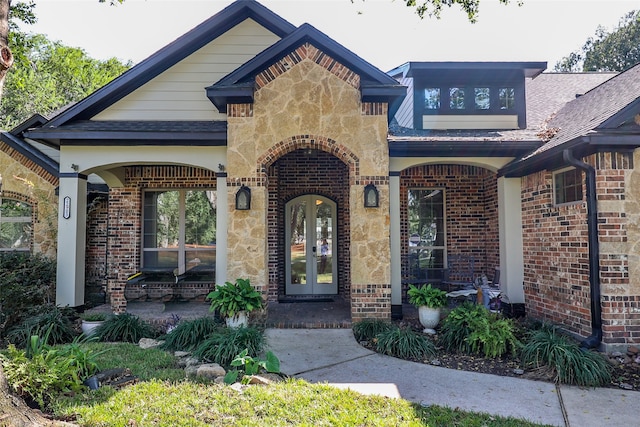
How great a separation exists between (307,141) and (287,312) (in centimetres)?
326

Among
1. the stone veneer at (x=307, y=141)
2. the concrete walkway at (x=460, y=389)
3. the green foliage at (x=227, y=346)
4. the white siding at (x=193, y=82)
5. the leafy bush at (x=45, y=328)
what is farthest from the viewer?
the white siding at (x=193, y=82)

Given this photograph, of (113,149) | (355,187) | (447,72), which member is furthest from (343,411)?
(447,72)

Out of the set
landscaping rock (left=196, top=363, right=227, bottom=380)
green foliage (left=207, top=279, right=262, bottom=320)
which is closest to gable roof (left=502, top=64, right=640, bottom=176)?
green foliage (left=207, top=279, right=262, bottom=320)

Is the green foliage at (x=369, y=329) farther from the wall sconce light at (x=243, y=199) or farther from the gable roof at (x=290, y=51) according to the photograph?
the gable roof at (x=290, y=51)

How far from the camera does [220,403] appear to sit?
3.55 meters

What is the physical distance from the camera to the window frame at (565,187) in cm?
574

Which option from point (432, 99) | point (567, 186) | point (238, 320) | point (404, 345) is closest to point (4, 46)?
point (238, 320)

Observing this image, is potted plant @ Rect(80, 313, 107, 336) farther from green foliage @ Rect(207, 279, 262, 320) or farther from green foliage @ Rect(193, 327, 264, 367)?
green foliage @ Rect(193, 327, 264, 367)

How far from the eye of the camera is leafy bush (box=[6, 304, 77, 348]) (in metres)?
5.50

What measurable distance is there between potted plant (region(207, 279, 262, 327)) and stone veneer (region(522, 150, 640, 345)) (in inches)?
190

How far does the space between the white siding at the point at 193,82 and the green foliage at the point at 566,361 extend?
6.52 m

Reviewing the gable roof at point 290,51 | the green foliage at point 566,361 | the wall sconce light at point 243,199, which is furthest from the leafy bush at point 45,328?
the green foliage at point 566,361

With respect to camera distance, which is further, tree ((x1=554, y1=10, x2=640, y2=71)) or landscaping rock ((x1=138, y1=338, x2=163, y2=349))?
tree ((x1=554, y1=10, x2=640, y2=71))

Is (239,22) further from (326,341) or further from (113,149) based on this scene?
(326,341)
